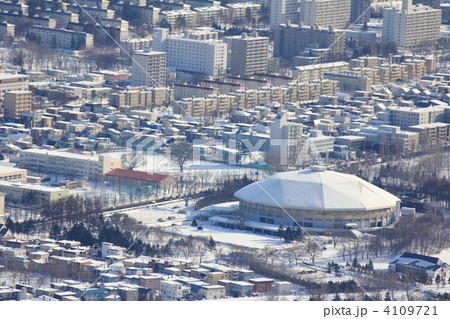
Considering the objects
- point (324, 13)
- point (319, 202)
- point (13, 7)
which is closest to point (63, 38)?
point (13, 7)

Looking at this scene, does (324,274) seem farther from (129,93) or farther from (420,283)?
(129,93)

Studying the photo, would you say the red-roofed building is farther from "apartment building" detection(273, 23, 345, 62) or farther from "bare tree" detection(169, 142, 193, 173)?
"apartment building" detection(273, 23, 345, 62)

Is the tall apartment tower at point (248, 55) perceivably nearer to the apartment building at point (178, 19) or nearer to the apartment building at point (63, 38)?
the apartment building at point (63, 38)

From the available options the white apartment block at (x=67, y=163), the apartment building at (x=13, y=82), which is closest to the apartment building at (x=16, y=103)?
the apartment building at (x=13, y=82)

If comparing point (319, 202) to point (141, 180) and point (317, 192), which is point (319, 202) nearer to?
point (317, 192)

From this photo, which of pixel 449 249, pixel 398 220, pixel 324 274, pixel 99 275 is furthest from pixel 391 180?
pixel 99 275

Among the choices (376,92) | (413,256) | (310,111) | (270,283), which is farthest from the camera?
(376,92)

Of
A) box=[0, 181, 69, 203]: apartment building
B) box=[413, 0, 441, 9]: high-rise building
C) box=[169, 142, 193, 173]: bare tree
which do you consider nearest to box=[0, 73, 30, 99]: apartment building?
box=[169, 142, 193, 173]: bare tree

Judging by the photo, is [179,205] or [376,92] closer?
[179,205]
